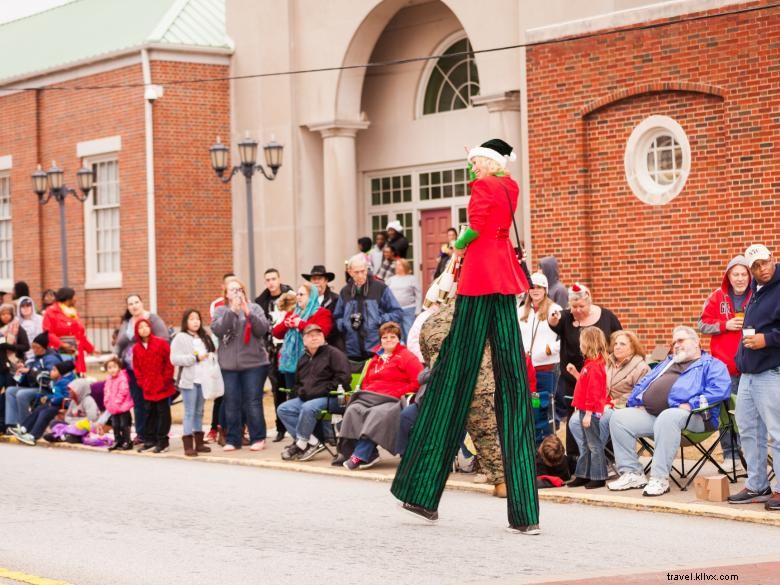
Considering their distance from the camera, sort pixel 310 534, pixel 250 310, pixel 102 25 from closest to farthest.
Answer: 1. pixel 310 534
2. pixel 250 310
3. pixel 102 25

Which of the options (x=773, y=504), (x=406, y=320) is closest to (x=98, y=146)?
(x=406, y=320)

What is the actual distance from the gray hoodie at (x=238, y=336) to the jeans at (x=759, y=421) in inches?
245

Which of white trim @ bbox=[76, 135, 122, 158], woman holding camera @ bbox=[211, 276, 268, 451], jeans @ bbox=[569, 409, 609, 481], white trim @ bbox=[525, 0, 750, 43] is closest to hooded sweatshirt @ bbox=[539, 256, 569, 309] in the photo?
woman holding camera @ bbox=[211, 276, 268, 451]

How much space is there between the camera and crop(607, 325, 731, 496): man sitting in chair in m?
10.8

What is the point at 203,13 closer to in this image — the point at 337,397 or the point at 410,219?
the point at 410,219

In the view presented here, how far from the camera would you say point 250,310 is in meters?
15.1

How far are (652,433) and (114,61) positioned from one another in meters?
Result: 19.7

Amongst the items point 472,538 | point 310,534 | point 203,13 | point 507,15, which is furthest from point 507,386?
point 203,13

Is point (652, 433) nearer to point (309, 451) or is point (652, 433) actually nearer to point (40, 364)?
point (309, 451)

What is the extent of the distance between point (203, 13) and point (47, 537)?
825 inches

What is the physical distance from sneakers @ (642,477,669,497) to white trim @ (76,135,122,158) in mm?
19465

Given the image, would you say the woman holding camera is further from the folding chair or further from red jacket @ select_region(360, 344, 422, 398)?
the folding chair

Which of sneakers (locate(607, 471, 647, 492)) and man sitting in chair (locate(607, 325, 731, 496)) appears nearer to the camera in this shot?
man sitting in chair (locate(607, 325, 731, 496))

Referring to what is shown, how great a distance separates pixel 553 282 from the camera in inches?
591
